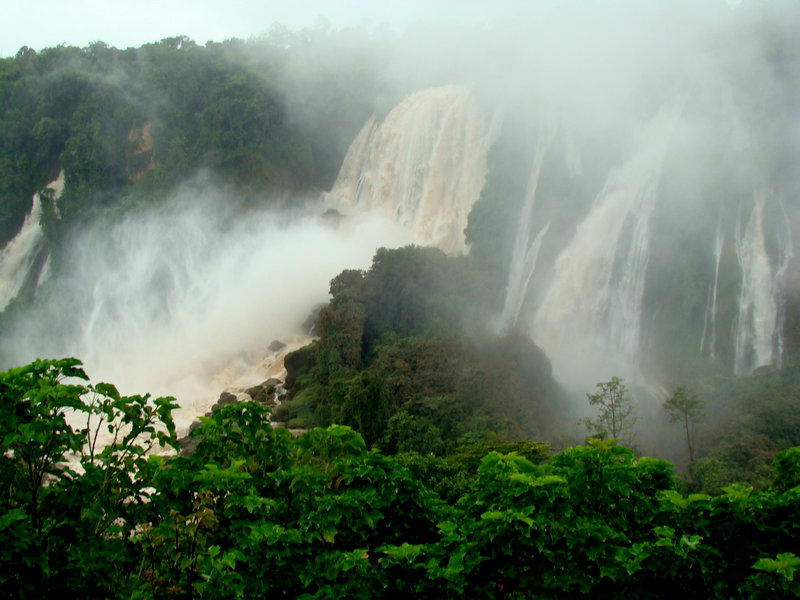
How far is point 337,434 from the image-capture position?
6398mm

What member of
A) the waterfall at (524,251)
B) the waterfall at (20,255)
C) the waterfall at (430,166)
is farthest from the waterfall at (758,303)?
the waterfall at (20,255)

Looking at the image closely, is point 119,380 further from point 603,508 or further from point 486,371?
point 603,508

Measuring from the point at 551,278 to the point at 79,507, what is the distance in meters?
25.0

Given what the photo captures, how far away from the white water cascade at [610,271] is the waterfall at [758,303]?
11.5 ft

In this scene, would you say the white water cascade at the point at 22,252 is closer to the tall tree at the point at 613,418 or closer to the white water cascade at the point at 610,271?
the white water cascade at the point at 610,271

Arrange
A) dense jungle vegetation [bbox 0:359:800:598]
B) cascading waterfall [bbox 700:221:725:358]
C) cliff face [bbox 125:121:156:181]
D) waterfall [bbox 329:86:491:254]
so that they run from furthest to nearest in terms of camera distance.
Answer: cliff face [bbox 125:121:156:181] < waterfall [bbox 329:86:491:254] < cascading waterfall [bbox 700:221:725:358] < dense jungle vegetation [bbox 0:359:800:598]

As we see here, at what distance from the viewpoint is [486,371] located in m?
23.6

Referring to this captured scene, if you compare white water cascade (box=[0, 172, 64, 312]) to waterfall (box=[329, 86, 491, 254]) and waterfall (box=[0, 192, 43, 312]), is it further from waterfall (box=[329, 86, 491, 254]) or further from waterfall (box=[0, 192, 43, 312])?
waterfall (box=[329, 86, 491, 254])

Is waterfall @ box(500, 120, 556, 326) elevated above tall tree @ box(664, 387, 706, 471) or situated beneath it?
elevated above

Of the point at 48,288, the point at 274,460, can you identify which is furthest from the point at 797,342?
the point at 48,288

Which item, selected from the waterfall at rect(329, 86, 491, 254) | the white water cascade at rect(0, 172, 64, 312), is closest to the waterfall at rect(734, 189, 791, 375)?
the waterfall at rect(329, 86, 491, 254)

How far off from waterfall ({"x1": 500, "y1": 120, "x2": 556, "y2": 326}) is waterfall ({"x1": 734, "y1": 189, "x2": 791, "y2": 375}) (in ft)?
28.1

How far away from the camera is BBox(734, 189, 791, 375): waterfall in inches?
876

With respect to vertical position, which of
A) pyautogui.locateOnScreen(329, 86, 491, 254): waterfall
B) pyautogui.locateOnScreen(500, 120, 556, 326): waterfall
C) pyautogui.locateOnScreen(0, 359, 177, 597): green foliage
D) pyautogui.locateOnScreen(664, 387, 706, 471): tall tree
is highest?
pyautogui.locateOnScreen(329, 86, 491, 254): waterfall
